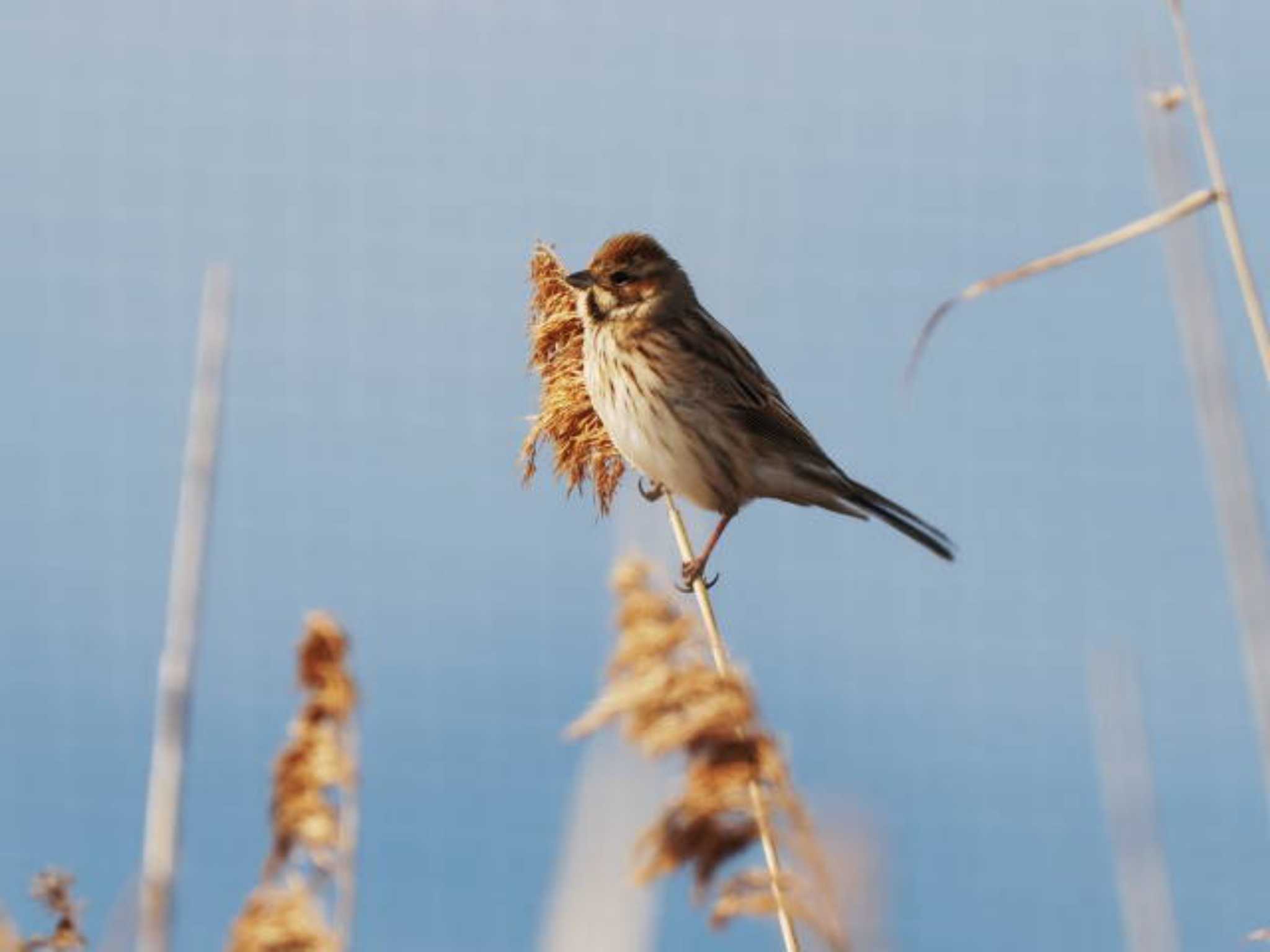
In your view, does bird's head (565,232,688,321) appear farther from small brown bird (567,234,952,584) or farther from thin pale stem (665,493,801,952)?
thin pale stem (665,493,801,952)

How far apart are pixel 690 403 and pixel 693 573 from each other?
215cm

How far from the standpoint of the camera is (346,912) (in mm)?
3635

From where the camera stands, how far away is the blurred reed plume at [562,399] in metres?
4.67

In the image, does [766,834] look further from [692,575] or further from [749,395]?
[749,395]

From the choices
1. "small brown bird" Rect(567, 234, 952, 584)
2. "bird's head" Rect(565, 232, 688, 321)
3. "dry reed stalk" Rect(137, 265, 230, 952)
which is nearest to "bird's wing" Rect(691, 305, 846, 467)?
"small brown bird" Rect(567, 234, 952, 584)

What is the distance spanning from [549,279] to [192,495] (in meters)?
1.53

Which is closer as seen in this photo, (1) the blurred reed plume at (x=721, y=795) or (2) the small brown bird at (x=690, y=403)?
(1) the blurred reed plume at (x=721, y=795)

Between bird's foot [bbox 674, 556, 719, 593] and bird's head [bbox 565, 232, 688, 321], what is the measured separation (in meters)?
0.87

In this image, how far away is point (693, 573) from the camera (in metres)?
3.67

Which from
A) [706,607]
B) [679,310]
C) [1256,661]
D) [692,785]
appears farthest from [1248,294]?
[679,310]

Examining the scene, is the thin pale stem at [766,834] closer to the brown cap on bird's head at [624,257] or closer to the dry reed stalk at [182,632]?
the dry reed stalk at [182,632]

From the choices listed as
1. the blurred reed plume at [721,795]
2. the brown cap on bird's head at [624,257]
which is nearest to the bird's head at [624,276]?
the brown cap on bird's head at [624,257]

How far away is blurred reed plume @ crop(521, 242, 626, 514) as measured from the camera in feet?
15.3

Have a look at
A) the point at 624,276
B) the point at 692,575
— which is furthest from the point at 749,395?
the point at 692,575
